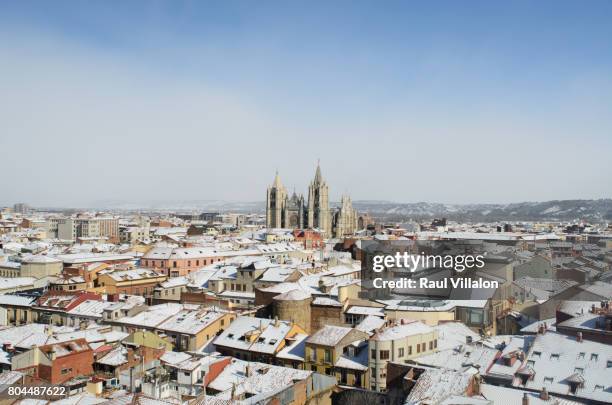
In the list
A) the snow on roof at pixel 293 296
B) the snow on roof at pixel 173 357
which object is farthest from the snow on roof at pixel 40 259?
the snow on roof at pixel 173 357

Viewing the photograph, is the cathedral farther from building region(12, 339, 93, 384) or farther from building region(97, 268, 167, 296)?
building region(12, 339, 93, 384)

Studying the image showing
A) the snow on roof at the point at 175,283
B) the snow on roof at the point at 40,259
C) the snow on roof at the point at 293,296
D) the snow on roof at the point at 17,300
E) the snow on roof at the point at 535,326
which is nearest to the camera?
the snow on roof at the point at 535,326

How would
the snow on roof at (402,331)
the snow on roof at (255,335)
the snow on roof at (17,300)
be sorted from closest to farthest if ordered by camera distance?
1. the snow on roof at (402,331)
2. the snow on roof at (255,335)
3. the snow on roof at (17,300)

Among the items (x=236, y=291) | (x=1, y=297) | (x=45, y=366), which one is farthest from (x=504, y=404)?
(x=1, y=297)

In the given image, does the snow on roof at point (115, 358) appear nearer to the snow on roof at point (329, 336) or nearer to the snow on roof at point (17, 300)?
the snow on roof at point (329, 336)

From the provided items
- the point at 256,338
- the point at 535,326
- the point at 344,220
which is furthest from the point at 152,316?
the point at 344,220

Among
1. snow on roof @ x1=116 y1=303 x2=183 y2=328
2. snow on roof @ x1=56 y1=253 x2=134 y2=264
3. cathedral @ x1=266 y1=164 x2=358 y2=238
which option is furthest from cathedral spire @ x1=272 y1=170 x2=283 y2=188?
snow on roof @ x1=116 y1=303 x2=183 y2=328

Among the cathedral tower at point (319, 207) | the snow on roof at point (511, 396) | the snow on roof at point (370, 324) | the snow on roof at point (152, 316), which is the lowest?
the snow on roof at point (152, 316)

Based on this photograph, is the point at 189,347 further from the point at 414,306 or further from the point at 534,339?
the point at 534,339

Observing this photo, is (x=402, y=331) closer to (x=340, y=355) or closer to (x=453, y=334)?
(x=340, y=355)
